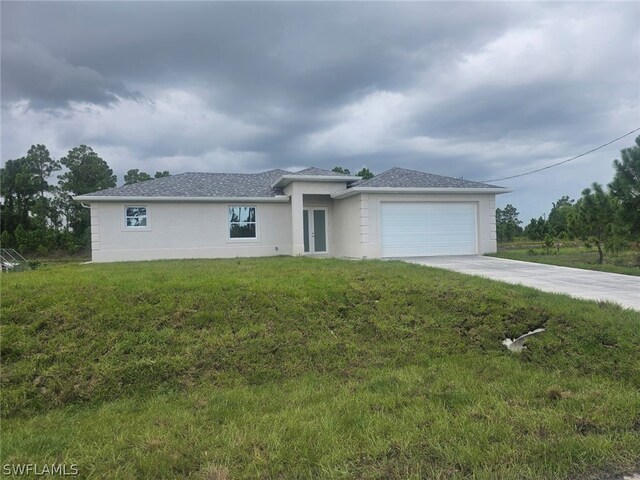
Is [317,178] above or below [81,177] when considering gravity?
below

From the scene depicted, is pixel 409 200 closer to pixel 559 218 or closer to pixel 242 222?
pixel 242 222

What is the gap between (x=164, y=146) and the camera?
21000 mm

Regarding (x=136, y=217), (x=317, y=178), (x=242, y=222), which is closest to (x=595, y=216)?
(x=317, y=178)

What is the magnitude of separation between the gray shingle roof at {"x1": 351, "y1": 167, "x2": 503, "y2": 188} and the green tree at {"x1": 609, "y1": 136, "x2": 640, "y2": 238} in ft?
14.2

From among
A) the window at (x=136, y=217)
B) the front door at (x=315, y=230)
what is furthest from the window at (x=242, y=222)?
the window at (x=136, y=217)

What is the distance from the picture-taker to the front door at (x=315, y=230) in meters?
17.6

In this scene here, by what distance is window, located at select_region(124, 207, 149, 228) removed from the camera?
15750 millimetres

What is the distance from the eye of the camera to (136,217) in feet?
52.0

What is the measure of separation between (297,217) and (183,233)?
4798 millimetres

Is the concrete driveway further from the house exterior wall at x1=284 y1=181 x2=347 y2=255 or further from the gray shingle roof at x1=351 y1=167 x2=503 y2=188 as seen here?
the house exterior wall at x1=284 y1=181 x2=347 y2=255

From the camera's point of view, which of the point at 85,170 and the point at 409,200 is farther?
the point at 85,170

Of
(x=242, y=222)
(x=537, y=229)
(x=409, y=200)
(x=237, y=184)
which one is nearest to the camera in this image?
(x=409, y=200)

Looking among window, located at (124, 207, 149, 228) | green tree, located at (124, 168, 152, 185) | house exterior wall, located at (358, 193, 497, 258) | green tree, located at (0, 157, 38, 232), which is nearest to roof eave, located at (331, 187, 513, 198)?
house exterior wall, located at (358, 193, 497, 258)

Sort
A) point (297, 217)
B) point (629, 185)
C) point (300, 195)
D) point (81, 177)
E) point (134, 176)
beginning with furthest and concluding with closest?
point (134, 176) < point (81, 177) < point (297, 217) < point (300, 195) < point (629, 185)
